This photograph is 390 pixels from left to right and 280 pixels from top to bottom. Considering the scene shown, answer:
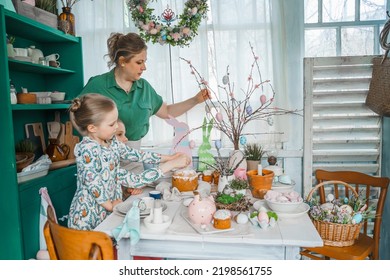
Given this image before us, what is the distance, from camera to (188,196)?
1.20 metres

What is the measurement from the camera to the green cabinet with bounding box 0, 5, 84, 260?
1440 mm

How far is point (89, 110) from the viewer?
1.21 metres

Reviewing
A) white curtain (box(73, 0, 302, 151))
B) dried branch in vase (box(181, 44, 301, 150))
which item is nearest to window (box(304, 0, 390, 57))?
white curtain (box(73, 0, 302, 151))

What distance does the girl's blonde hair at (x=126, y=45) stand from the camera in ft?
4.85

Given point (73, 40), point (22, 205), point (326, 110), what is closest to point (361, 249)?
point (326, 110)

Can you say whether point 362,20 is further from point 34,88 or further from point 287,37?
point 34,88

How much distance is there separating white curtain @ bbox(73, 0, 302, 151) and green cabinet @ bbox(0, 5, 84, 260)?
0.26 m

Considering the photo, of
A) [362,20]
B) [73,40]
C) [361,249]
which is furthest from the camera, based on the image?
[73,40]

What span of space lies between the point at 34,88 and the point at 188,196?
3.85 feet

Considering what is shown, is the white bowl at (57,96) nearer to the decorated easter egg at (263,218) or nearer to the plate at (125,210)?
the plate at (125,210)

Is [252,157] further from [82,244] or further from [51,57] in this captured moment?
[51,57]

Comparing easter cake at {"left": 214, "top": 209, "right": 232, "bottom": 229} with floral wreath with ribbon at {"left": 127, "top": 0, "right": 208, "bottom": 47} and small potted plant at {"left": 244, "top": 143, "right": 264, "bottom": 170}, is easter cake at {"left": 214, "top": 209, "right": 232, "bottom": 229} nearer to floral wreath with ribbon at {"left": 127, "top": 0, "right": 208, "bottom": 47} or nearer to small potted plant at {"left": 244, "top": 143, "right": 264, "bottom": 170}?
small potted plant at {"left": 244, "top": 143, "right": 264, "bottom": 170}

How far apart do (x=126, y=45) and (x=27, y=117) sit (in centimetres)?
70

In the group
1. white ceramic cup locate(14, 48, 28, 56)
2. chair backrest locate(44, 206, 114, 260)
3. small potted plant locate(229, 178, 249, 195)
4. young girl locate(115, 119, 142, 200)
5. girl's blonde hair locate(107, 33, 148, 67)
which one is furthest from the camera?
white ceramic cup locate(14, 48, 28, 56)
